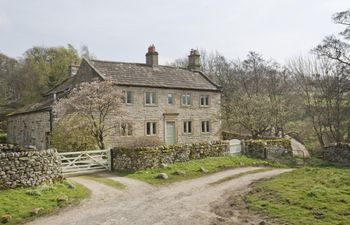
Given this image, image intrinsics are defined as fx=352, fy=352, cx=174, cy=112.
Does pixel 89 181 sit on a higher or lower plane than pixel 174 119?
lower

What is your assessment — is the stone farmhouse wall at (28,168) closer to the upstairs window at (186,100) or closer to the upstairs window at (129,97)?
the upstairs window at (129,97)

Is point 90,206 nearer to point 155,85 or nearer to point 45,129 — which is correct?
point 45,129

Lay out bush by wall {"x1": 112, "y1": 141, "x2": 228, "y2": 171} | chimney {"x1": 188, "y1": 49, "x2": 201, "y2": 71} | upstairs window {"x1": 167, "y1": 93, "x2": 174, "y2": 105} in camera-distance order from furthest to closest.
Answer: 1. chimney {"x1": 188, "y1": 49, "x2": 201, "y2": 71}
2. upstairs window {"x1": 167, "y1": 93, "x2": 174, "y2": 105}
3. bush by wall {"x1": 112, "y1": 141, "x2": 228, "y2": 171}

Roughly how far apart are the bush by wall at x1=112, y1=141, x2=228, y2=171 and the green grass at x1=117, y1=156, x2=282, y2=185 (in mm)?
527

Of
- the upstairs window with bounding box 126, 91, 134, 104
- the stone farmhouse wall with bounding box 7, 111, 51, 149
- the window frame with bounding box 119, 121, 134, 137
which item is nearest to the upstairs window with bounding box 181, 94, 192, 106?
the upstairs window with bounding box 126, 91, 134, 104

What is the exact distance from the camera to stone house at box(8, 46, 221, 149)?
3231cm

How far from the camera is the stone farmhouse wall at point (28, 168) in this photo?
51.2 ft

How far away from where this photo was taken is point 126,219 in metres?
12.0

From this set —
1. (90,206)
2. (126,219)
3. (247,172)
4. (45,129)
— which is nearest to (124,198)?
(90,206)

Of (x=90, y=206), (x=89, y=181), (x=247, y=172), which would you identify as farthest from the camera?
(x=247, y=172)

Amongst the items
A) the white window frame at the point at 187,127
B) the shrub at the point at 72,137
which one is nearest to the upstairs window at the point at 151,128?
the white window frame at the point at 187,127

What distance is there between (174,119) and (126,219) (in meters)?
24.2

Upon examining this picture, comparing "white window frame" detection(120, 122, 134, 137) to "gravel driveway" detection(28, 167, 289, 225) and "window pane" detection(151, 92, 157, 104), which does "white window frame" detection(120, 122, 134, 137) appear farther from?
"gravel driveway" detection(28, 167, 289, 225)

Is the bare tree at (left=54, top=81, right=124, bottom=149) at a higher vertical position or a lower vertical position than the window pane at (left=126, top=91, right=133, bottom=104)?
lower
